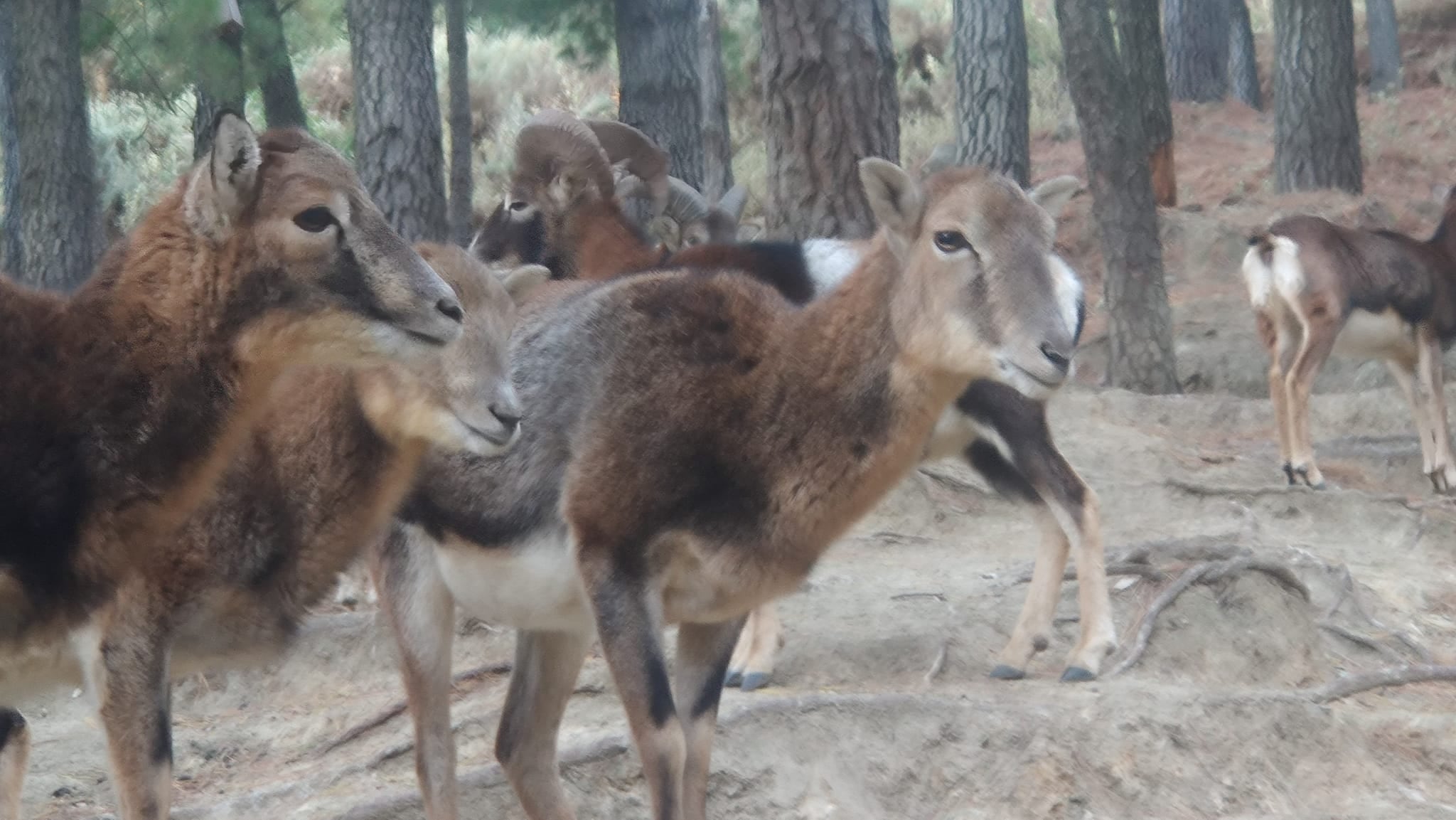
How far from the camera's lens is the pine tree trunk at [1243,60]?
31.1 meters

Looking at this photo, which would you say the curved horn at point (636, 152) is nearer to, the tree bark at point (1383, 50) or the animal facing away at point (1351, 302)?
the animal facing away at point (1351, 302)

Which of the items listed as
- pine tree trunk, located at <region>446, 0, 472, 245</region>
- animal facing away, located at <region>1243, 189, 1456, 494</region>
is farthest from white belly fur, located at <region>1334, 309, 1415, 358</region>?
pine tree trunk, located at <region>446, 0, 472, 245</region>

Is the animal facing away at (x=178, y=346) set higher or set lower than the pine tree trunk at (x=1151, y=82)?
higher

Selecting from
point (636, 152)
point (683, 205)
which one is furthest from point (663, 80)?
point (636, 152)

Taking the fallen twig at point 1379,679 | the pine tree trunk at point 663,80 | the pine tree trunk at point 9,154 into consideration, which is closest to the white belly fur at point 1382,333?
the pine tree trunk at point 663,80

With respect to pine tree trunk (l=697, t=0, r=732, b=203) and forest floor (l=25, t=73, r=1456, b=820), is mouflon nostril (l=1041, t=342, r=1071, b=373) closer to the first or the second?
forest floor (l=25, t=73, r=1456, b=820)

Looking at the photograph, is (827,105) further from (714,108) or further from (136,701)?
(714,108)

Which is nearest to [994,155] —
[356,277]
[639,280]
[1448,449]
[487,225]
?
[1448,449]

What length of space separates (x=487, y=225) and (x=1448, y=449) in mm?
8900

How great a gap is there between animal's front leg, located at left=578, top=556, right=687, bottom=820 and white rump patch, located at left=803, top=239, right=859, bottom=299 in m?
2.70

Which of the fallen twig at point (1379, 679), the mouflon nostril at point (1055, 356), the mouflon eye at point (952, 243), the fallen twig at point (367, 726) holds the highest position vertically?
the mouflon eye at point (952, 243)

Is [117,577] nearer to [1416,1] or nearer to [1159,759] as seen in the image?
[1159,759]

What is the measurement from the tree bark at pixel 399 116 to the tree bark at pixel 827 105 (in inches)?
98.8

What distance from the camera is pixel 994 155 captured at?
20609 mm
